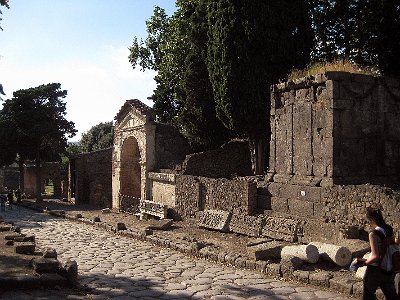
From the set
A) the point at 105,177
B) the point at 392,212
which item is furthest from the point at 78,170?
the point at 392,212

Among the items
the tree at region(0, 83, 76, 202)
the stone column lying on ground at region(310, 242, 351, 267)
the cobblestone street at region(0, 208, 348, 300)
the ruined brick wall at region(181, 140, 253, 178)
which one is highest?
the tree at region(0, 83, 76, 202)

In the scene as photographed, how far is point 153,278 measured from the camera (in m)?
8.86

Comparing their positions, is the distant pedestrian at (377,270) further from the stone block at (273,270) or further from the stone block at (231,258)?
the stone block at (231,258)

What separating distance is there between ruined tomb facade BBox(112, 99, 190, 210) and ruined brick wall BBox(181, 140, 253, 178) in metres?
1.73

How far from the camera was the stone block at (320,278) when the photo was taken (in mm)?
7875

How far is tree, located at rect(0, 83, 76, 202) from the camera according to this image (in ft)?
107

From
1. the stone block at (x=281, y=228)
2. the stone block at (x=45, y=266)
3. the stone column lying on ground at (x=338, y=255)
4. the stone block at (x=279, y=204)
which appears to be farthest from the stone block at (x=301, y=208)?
the stone block at (x=45, y=266)

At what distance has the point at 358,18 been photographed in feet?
62.5

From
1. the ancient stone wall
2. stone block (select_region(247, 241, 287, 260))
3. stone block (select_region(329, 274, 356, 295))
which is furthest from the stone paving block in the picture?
the ancient stone wall

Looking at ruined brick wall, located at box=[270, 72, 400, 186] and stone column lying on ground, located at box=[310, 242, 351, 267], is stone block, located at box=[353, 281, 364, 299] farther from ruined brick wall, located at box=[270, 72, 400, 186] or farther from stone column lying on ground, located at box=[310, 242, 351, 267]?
ruined brick wall, located at box=[270, 72, 400, 186]

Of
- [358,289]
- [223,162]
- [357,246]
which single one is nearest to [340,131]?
[357,246]

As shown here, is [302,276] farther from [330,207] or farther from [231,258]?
[330,207]

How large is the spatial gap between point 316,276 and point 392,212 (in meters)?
2.54

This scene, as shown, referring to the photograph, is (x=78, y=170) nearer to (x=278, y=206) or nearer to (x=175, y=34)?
(x=175, y=34)
